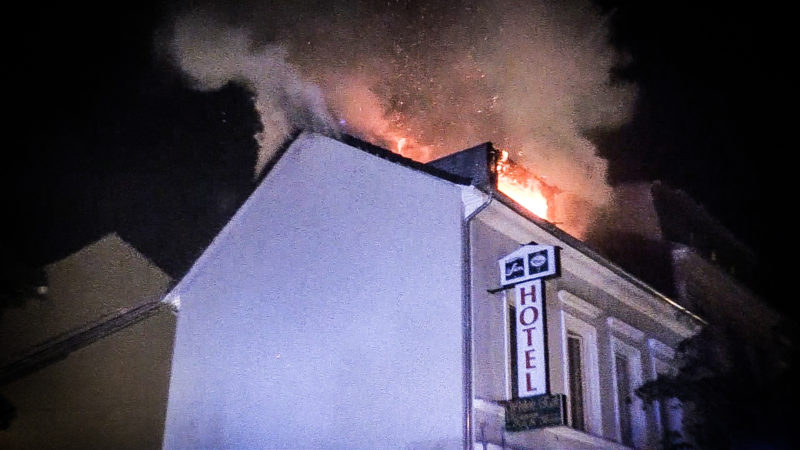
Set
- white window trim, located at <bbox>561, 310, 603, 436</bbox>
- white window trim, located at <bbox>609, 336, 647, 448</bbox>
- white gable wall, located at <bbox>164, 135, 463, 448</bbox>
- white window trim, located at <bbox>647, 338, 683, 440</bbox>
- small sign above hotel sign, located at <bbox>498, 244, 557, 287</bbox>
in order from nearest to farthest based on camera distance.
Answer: small sign above hotel sign, located at <bbox>498, 244, 557, 287</bbox>, white gable wall, located at <bbox>164, 135, 463, 448</bbox>, white window trim, located at <bbox>561, 310, 603, 436</bbox>, white window trim, located at <bbox>609, 336, 647, 448</bbox>, white window trim, located at <bbox>647, 338, 683, 440</bbox>

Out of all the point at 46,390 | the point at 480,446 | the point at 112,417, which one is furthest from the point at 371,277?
the point at 46,390

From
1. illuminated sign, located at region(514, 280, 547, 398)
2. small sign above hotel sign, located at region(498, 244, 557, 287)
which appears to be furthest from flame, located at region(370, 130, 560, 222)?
illuminated sign, located at region(514, 280, 547, 398)

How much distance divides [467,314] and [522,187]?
10.6 feet

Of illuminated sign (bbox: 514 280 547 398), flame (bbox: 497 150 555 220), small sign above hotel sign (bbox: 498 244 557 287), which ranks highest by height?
flame (bbox: 497 150 555 220)

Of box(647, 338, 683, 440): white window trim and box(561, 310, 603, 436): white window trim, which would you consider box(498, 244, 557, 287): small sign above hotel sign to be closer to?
box(561, 310, 603, 436): white window trim

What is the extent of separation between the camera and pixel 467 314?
890 cm

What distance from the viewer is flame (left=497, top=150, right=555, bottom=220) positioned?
10.9m

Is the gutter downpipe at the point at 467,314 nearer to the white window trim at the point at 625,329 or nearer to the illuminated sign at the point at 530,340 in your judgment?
the illuminated sign at the point at 530,340

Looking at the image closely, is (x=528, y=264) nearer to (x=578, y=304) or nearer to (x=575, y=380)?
(x=578, y=304)

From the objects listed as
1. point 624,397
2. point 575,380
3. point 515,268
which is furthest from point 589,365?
point 515,268

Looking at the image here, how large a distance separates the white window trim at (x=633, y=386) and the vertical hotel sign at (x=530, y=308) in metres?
3.31

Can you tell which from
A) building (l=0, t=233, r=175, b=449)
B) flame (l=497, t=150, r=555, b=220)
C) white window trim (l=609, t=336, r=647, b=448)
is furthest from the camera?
building (l=0, t=233, r=175, b=449)

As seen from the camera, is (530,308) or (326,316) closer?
(530,308)

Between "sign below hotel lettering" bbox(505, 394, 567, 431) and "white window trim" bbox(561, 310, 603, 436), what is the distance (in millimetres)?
1932
